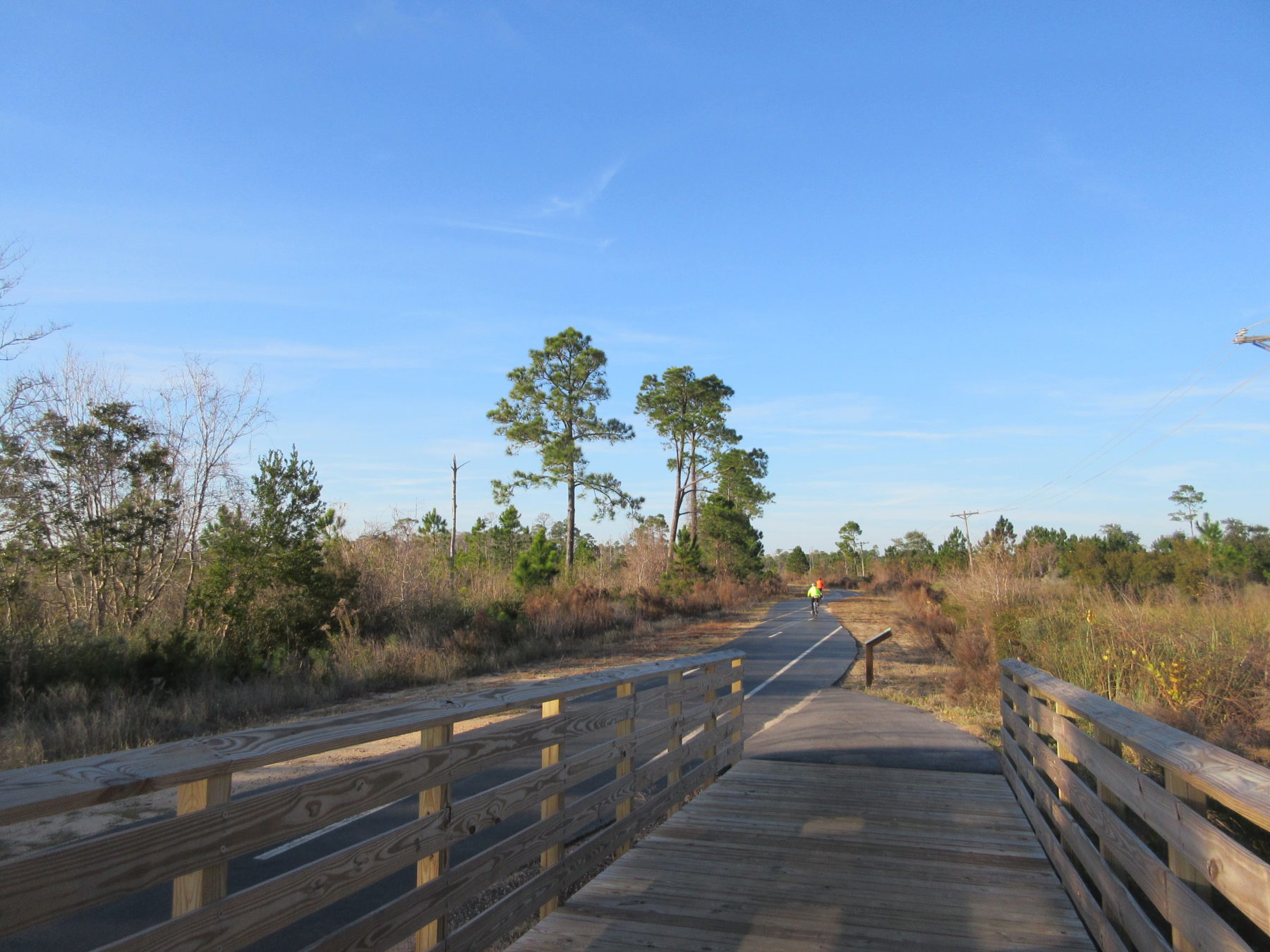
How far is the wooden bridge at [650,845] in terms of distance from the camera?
7.86 ft

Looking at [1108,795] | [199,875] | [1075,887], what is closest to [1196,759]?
[1108,795]

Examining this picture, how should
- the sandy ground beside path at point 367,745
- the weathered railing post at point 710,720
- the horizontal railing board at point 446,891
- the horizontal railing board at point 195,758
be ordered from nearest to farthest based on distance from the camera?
the horizontal railing board at point 195,758
the horizontal railing board at point 446,891
the sandy ground beside path at point 367,745
the weathered railing post at point 710,720

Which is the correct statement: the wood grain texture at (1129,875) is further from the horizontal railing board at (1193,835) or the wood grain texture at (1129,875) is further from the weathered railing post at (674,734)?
the weathered railing post at (674,734)

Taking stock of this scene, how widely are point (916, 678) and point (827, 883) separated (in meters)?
15.4

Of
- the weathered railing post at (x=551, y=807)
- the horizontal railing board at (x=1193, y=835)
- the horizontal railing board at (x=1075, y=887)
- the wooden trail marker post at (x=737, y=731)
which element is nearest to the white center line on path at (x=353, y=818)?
the wooden trail marker post at (x=737, y=731)

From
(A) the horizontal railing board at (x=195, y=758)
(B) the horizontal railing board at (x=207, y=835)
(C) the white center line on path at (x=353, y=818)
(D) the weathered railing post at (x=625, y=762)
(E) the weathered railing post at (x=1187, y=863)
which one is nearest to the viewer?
(B) the horizontal railing board at (x=207, y=835)

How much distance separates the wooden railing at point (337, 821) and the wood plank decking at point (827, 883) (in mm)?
398

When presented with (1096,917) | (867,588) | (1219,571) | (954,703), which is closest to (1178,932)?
(1096,917)

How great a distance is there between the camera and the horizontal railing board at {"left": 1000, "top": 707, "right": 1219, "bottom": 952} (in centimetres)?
262

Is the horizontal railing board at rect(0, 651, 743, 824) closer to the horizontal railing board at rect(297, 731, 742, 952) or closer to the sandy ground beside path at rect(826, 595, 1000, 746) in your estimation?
the horizontal railing board at rect(297, 731, 742, 952)

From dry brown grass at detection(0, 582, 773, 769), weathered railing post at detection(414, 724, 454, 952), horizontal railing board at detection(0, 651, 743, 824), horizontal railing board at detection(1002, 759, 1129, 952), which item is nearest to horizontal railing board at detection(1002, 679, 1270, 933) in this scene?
horizontal railing board at detection(1002, 759, 1129, 952)

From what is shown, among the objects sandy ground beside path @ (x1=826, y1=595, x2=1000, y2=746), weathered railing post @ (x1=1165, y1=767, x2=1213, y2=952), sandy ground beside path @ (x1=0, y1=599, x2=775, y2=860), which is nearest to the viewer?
weathered railing post @ (x1=1165, y1=767, x2=1213, y2=952)

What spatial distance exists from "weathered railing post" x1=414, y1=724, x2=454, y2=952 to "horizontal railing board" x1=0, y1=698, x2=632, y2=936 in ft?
0.20

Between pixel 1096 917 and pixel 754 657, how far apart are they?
19.7 metres
